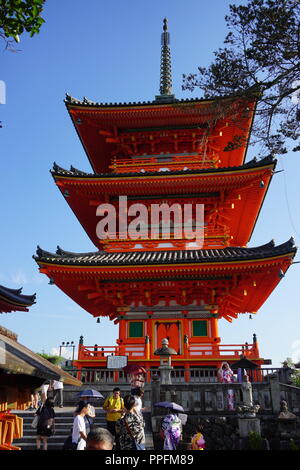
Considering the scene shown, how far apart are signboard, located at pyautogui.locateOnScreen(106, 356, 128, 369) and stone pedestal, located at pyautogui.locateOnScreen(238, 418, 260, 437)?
542 cm

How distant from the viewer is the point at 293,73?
7.54 meters

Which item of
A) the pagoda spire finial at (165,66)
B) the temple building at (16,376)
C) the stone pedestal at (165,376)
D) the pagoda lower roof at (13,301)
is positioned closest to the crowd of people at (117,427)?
the temple building at (16,376)

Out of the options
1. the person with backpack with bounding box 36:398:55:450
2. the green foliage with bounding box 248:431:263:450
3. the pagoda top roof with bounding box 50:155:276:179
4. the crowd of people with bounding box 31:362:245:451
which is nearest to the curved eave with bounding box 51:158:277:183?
the pagoda top roof with bounding box 50:155:276:179

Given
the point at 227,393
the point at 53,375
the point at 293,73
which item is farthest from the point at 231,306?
the point at 53,375

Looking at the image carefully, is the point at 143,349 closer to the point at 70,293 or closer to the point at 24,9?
the point at 70,293

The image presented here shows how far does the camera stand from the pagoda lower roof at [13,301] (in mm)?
14302

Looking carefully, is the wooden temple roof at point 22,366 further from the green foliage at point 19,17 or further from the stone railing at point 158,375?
the stone railing at point 158,375

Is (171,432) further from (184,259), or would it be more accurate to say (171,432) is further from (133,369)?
(184,259)

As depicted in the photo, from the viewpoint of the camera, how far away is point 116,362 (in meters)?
15.1

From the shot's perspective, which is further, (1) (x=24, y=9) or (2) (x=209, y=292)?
(2) (x=209, y=292)

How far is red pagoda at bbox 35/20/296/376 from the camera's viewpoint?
16500mm

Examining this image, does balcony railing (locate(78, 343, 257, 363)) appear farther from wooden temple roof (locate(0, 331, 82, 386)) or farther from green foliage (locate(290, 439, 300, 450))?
wooden temple roof (locate(0, 331, 82, 386))

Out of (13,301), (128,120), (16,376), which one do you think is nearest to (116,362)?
(13,301)
